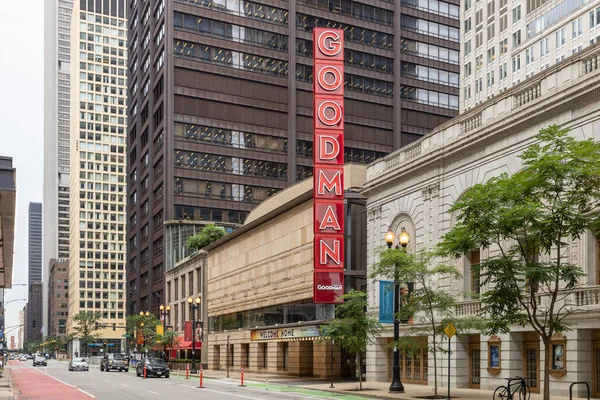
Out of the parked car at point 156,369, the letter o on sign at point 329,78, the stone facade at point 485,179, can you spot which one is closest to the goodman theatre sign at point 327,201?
the letter o on sign at point 329,78

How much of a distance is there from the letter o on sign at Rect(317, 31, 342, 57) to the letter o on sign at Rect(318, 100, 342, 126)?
11.4ft

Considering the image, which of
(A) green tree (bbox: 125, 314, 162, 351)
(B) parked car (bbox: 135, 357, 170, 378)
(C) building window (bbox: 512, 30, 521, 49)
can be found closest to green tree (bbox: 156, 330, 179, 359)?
(A) green tree (bbox: 125, 314, 162, 351)

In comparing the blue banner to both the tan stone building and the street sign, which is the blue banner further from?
the tan stone building

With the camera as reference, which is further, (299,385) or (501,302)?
(299,385)

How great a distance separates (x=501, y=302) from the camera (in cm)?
2512

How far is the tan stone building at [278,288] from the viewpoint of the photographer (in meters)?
54.6

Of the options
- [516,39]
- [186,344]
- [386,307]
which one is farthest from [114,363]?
[516,39]

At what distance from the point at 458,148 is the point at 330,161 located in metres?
13.6

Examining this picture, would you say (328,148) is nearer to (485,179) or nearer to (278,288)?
(278,288)

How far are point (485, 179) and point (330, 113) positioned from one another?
56.8 feet

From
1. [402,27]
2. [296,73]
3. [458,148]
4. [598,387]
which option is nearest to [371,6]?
[402,27]

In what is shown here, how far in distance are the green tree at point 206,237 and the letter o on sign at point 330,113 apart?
45.2 m

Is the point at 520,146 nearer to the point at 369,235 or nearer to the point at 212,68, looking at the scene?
the point at 369,235

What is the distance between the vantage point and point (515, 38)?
10181cm
